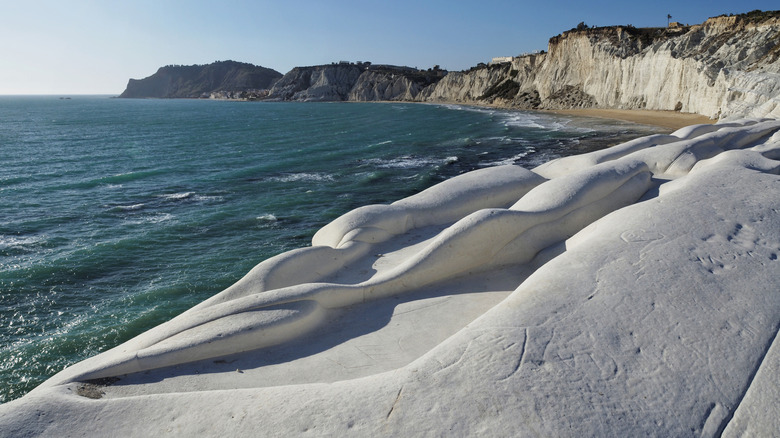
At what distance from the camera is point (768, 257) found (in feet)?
18.1

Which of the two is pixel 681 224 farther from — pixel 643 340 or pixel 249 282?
pixel 249 282

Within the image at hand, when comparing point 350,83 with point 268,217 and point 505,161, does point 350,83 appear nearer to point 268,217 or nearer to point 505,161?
point 505,161

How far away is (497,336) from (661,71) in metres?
52.7

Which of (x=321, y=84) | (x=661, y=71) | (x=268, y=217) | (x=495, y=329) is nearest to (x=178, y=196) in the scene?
(x=268, y=217)

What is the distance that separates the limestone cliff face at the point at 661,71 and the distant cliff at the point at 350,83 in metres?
38.8

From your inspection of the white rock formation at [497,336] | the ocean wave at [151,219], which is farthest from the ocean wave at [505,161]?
the white rock formation at [497,336]

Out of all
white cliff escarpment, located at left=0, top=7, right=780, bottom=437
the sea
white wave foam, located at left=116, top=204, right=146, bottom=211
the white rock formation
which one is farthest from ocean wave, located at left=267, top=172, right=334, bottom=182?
the white rock formation

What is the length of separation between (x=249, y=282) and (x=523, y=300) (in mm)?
3713

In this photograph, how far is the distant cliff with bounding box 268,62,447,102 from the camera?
Answer: 124875 millimetres

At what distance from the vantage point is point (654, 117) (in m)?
44.7

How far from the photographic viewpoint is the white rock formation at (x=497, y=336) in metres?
3.76

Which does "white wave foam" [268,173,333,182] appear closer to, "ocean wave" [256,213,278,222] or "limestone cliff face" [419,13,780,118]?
"ocean wave" [256,213,278,222]

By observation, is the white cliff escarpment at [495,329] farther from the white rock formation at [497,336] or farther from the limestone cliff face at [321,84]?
the limestone cliff face at [321,84]

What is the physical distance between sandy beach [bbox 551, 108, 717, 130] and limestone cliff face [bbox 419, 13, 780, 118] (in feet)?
3.25
